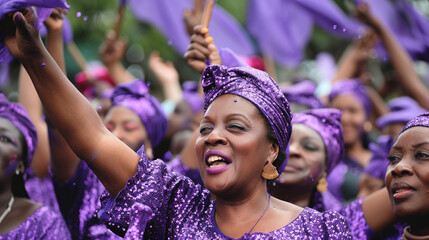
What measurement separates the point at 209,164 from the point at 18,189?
1.50m

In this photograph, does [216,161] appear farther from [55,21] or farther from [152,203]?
Result: [55,21]

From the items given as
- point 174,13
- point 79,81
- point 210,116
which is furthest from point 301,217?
point 79,81

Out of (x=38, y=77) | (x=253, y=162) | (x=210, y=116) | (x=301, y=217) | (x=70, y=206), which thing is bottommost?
(x=70, y=206)

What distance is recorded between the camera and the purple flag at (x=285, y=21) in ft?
23.6

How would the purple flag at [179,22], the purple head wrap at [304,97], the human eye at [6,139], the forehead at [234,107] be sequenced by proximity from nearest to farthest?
the forehead at [234,107], the human eye at [6,139], the purple head wrap at [304,97], the purple flag at [179,22]

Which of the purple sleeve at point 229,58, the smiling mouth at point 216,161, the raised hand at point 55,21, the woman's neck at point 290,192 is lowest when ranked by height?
the woman's neck at point 290,192

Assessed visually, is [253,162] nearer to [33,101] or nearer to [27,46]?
[27,46]

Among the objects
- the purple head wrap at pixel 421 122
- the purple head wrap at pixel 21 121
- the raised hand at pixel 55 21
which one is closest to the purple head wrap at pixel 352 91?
the purple head wrap at pixel 421 122

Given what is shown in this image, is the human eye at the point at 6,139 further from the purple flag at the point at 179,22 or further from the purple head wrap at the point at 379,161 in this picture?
the purple flag at the point at 179,22

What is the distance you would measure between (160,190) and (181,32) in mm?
4479

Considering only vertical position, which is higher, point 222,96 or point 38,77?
point 38,77

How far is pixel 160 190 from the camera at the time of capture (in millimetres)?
2807

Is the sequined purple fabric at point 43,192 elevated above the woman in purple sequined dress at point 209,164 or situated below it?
below

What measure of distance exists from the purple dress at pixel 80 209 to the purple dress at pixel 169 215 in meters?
1.10
